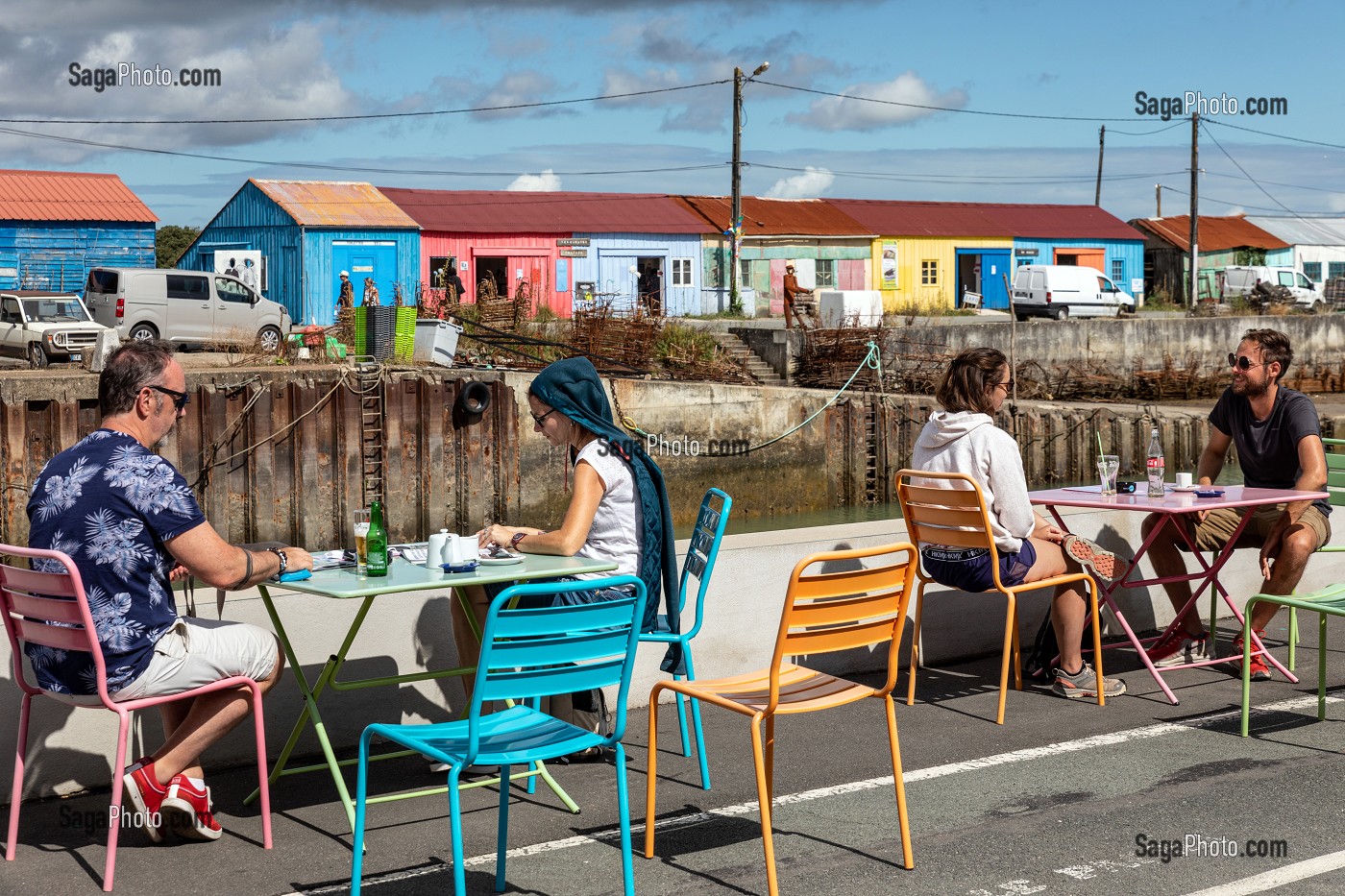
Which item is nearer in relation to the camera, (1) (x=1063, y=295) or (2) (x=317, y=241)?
(2) (x=317, y=241)

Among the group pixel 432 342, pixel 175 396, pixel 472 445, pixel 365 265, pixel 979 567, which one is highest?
pixel 365 265

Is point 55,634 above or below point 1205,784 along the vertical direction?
above

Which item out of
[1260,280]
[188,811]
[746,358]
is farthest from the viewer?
[1260,280]

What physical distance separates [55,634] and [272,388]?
57.0 feet

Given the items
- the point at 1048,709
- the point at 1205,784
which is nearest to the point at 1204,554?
the point at 1048,709

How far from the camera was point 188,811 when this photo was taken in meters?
4.50

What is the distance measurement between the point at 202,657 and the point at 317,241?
35048mm

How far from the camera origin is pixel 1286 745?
560 centimetres

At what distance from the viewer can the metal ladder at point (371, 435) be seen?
2202 centimetres

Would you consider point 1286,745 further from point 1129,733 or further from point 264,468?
point 264,468

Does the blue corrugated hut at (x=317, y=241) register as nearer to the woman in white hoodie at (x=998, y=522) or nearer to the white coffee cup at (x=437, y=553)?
the woman in white hoodie at (x=998, y=522)

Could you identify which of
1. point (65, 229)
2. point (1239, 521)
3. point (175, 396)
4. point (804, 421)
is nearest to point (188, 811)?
point (175, 396)

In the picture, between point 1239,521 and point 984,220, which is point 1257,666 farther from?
point 984,220

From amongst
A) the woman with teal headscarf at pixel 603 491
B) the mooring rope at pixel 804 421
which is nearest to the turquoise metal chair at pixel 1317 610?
the woman with teal headscarf at pixel 603 491
